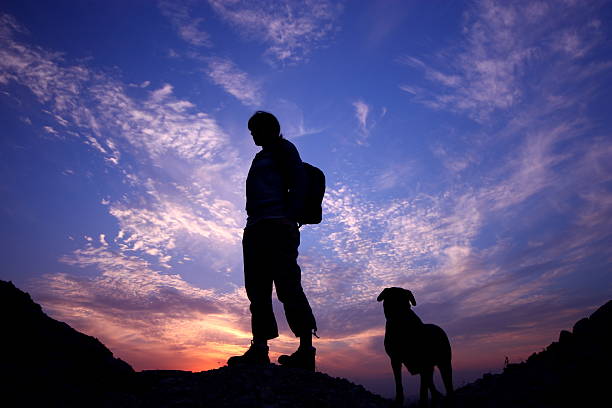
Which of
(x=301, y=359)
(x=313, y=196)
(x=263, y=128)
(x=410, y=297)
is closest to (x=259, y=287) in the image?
(x=301, y=359)

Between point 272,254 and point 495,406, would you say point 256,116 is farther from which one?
point 495,406

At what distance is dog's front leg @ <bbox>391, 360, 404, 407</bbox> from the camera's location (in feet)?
18.6

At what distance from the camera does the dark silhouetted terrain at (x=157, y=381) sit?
3.44m

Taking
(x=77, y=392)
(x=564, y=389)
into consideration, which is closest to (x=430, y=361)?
(x=564, y=389)

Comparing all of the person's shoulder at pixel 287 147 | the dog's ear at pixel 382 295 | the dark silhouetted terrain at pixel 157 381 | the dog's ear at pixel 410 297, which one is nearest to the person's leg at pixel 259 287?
the dark silhouetted terrain at pixel 157 381

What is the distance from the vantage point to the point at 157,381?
4473 millimetres

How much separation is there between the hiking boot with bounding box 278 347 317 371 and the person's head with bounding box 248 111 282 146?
365cm

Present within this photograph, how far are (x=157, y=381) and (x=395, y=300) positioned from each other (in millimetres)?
3920

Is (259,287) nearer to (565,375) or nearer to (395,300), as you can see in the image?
(395,300)

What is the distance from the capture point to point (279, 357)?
568 cm

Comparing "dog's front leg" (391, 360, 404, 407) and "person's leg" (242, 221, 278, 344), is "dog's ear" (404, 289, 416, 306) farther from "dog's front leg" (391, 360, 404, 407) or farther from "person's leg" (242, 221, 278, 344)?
"person's leg" (242, 221, 278, 344)

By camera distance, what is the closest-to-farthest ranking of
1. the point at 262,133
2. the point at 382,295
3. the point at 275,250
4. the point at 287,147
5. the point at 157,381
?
1. the point at 157,381
2. the point at 275,250
3. the point at 287,147
4. the point at 382,295
5. the point at 262,133

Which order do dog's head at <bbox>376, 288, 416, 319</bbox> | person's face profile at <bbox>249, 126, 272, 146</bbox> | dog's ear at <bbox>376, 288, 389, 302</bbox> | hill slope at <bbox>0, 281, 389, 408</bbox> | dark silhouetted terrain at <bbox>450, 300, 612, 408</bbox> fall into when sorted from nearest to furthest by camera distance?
hill slope at <bbox>0, 281, 389, 408</bbox>
dark silhouetted terrain at <bbox>450, 300, 612, 408</bbox>
dog's head at <bbox>376, 288, 416, 319</bbox>
dog's ear at <bbox>376, 288, 389, 302</bbox>
person's face profile at <bbox>249, 126, 272, 146</bbox>

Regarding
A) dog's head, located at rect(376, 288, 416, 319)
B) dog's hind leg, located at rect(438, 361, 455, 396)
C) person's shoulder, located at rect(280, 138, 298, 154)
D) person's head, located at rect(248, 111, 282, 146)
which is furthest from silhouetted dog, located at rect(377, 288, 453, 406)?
person's head, located at rect(248, 111, 282, 146)
